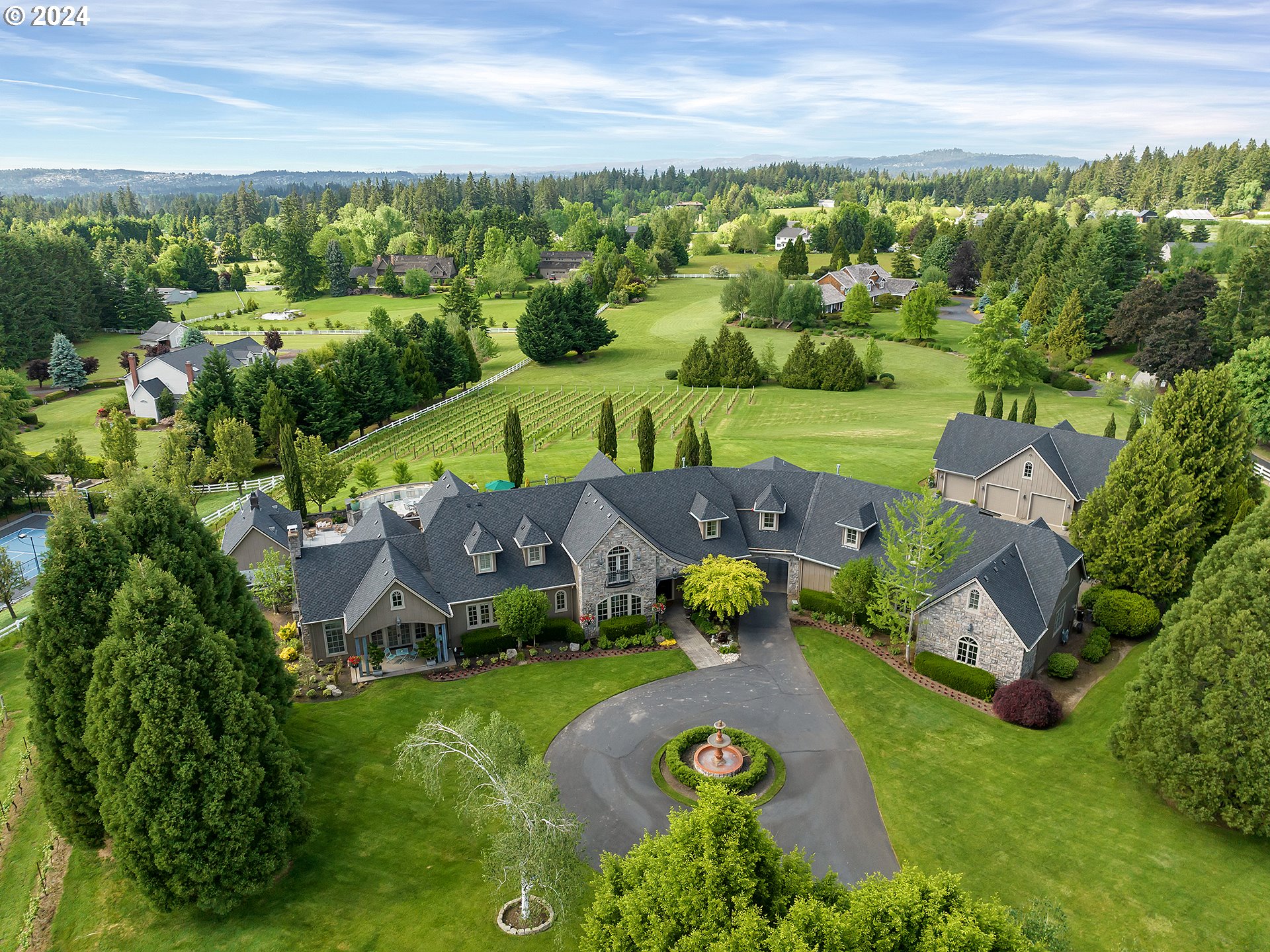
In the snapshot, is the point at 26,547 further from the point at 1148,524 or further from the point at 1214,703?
the point at 1148,524

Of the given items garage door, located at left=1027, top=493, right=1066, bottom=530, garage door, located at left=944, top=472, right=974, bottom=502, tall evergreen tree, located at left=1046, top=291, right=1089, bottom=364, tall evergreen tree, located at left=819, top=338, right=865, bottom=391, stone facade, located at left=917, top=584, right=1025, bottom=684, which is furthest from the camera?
tall evergreen tree, located at left=1046, top=291, right=1089, bottom=364

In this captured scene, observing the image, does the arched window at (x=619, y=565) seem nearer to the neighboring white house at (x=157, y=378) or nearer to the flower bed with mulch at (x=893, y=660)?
the flower bed with mulch at (x=893, y=660)

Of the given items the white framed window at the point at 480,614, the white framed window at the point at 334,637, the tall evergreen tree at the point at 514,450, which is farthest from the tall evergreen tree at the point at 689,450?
the white framed window at the point at 334,637

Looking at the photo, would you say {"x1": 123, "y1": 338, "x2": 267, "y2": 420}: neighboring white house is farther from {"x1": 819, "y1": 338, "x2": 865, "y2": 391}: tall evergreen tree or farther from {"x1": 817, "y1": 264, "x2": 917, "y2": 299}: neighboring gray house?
{"x1": 817, "y1": 264, "x2": 917, "y2": 299}: neighboring gray house

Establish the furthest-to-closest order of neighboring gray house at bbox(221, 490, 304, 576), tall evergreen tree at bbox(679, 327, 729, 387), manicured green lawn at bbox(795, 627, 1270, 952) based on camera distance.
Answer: tall evergreen tree at bbox(679, 327, 729, 387)
neighboring gray house at bbox(221, 490, 304, 576)
manicured green lawn at bbox(795, 627, 1270, 952)

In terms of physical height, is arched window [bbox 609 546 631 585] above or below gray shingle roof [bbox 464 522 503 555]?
below

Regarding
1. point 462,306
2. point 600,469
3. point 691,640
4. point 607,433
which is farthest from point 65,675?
point 462,306

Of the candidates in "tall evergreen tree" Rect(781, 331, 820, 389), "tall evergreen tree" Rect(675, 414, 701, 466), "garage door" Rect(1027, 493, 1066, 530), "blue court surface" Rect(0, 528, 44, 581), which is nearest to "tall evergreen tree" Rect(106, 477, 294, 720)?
"blue court surface" Rect(0, 528, 44, 581)
